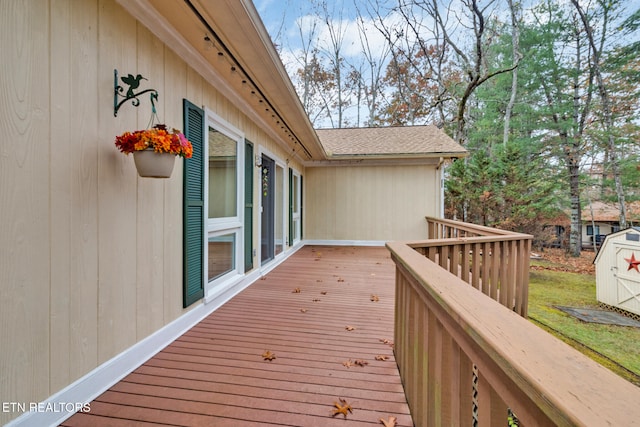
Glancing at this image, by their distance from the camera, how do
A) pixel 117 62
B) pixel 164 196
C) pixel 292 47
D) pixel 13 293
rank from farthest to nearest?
pixel 292 47 → pixel 164 196 → pixel 117 62 → pixel 13 293

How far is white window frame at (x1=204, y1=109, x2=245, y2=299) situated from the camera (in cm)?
295

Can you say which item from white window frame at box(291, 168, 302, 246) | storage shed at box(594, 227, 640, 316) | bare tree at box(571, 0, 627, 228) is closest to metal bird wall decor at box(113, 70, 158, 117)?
→ white window frame at box(291, 168, 302, 246)

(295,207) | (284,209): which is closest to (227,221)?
(284,209)

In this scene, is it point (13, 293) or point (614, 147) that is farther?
point (614, 147)

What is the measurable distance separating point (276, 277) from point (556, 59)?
14.4 m

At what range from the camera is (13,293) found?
131 centimetres

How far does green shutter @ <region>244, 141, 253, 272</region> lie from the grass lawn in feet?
15.5

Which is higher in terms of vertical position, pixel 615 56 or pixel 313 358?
pixel 615 56

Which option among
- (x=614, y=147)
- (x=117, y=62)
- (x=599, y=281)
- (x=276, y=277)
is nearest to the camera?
(x=117, y=62)

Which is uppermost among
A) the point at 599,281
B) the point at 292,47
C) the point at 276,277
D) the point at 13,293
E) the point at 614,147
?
the point at 292,47

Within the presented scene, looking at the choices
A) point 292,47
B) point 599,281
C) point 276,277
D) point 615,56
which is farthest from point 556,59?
point 276,277

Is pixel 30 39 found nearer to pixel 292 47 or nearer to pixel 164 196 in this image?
pixel 164 196

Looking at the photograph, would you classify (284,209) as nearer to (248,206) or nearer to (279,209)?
(279,209)

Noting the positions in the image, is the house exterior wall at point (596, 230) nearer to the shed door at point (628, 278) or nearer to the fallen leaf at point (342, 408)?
the shed door at point (628, 278)
